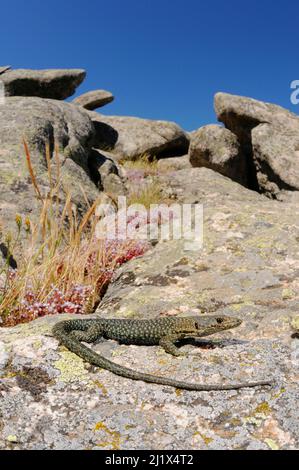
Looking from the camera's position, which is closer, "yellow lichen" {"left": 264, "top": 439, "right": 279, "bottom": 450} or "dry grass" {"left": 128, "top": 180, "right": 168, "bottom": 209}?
"yellow lichen" {"left": 264, "top": 439, "right": 279, "bottom": 450}

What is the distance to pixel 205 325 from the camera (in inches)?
175

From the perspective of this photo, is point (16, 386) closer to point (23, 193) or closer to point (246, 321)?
point (246, 321)

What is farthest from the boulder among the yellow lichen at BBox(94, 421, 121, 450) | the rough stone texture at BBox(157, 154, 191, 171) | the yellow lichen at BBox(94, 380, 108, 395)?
the yellow lichen at BBox(94, 421, 121, 450)

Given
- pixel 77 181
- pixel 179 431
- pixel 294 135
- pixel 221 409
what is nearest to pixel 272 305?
pixel 221 409

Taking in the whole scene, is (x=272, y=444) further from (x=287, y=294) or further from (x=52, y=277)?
(x=52, y=277)

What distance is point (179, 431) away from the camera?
2.99m

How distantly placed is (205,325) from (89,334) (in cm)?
115

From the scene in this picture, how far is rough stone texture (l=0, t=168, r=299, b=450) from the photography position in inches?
116

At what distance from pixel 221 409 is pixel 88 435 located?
966 mm

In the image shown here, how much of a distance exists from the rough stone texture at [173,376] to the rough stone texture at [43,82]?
17008 millimetres

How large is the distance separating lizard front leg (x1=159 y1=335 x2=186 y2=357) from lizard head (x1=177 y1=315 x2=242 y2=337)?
0.11 meters

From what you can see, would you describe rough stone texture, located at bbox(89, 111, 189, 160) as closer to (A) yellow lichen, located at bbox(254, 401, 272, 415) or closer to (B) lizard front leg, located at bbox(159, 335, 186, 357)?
(B) lizard front leg, located at bbox(159, 335, 186, 357)

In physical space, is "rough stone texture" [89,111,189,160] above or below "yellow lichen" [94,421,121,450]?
above

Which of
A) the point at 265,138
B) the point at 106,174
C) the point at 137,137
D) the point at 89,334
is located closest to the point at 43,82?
the point at 137,137
